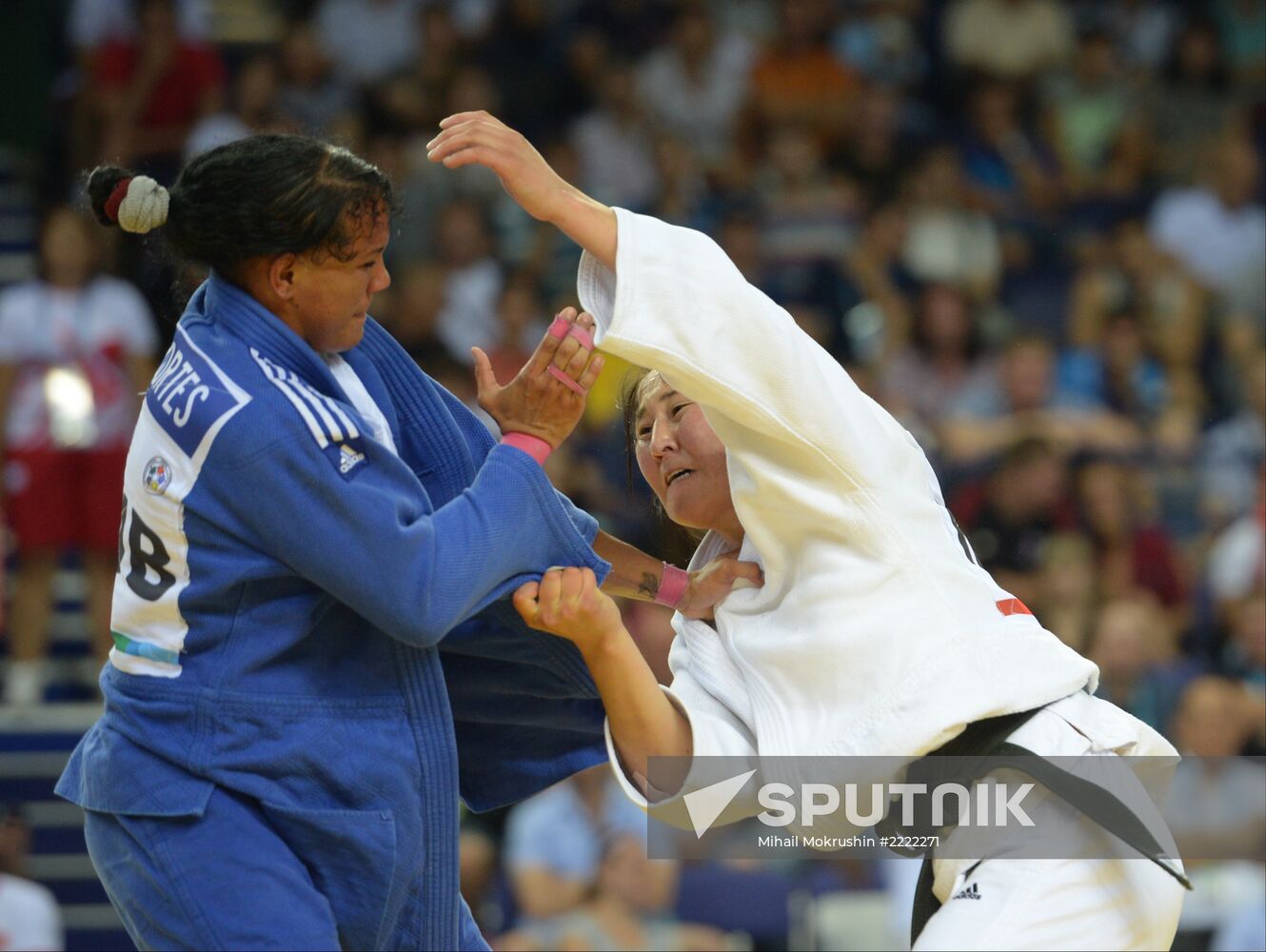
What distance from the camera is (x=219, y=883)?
2336 millimetres

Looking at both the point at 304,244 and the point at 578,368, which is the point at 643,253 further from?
the point at 304,244

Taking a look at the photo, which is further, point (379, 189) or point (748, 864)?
point (748, 864)

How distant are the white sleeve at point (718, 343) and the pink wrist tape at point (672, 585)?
0.45 meters

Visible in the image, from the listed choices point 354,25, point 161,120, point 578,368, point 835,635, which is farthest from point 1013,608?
point 354,25

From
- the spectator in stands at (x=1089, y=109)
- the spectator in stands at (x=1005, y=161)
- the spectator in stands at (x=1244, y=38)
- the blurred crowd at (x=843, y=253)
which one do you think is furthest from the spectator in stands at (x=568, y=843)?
the spectator in stands at (x=1244, y=38)

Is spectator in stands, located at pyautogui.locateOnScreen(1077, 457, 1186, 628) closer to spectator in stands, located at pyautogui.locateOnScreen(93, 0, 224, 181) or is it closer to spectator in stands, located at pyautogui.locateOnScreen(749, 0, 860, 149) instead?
spectator in stands, located at pyautogui.locateOnScreen(749, 0, 860, 149)

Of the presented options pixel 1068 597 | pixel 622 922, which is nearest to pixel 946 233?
pixel 1068 597

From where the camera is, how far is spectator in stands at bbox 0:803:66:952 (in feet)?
18.7

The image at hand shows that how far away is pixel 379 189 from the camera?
8.32 ft

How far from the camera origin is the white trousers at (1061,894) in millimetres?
2424

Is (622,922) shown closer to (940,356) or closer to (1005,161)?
(940,356)

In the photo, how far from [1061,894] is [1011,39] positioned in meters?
8.28

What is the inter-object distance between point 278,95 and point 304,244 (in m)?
6.76

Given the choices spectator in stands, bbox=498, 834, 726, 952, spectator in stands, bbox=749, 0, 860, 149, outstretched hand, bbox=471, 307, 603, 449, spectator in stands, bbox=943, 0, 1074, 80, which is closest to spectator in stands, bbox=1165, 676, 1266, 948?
spectator in stands, bbox=498, 834, 726, 952
